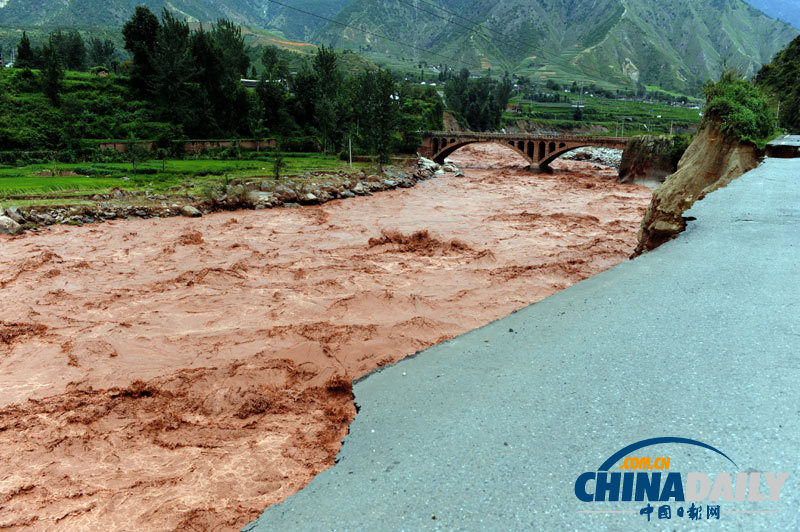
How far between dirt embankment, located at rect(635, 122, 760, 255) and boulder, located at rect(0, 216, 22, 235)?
87.8 ft

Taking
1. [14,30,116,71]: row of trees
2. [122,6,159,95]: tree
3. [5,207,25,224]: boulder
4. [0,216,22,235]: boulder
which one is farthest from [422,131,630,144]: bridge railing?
[14,30,116,71]: row of trees

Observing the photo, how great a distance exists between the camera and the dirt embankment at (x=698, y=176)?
11727 millimetres

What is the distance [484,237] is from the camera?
976 inches

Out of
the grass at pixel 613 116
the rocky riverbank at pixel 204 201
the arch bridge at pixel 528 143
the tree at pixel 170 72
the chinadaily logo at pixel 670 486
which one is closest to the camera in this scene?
the chinadaily logo at pixel 670 486

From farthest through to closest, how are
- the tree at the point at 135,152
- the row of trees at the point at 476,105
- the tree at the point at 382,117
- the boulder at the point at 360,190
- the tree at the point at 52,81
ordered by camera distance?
the row of trees at the point at 476,105, the tree at the point at 382,117, the tree at the point at 52,81, the boulder at the point at 360,190, the tree at the point at 135,152

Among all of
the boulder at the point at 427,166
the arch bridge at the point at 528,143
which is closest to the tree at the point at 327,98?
the boulder at the point at 427,166

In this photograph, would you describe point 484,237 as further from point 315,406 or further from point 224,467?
point 224,467

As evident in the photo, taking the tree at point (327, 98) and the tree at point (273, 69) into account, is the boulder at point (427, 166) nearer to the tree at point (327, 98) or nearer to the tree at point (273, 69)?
the tree at point (327, 98)

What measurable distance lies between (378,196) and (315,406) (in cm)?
3252

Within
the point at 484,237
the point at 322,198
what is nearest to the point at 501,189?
the point at 322,198

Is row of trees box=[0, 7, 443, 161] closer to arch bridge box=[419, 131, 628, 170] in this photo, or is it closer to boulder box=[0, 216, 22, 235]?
arch bridge box=[419, 131, 628, 170]

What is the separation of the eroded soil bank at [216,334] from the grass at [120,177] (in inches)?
222

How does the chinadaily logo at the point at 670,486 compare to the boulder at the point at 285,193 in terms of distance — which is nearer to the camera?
the chinadaily logo at the point at 670,486

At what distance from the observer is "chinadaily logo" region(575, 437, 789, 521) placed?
3.13m
